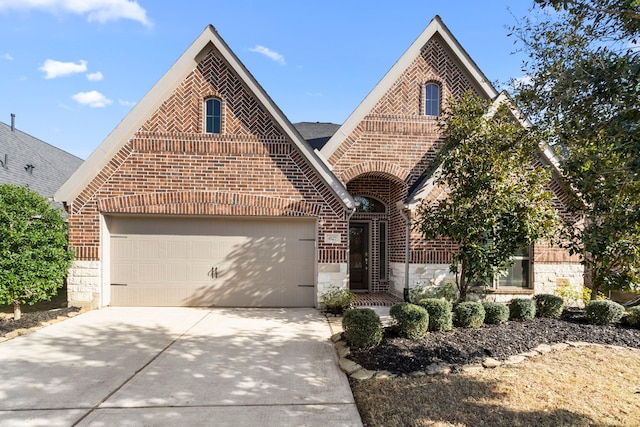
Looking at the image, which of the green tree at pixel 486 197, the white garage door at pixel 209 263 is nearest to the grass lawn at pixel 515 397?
the green tree at pixel 486 197

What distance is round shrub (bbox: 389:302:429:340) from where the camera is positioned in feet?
20.4

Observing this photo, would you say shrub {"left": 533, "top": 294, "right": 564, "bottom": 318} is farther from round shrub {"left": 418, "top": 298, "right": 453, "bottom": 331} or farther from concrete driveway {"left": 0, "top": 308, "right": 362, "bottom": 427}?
concrete driveway {"left": 0, "top": 308, "right": 362, "bottom": 427}

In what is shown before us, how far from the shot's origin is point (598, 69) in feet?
11.3

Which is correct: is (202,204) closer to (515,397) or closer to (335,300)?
(335,300)

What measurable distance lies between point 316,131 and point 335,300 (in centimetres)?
721

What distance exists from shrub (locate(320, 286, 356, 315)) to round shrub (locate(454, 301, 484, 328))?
9.11 feet

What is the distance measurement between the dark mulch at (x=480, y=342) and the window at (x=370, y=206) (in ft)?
18.3

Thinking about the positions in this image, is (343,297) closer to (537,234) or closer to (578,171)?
(537,234)

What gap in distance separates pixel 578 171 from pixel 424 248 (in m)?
6.46

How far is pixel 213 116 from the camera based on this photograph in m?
9.71

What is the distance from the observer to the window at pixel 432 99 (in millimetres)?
11117

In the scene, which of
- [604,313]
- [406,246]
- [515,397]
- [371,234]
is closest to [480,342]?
[515,397]

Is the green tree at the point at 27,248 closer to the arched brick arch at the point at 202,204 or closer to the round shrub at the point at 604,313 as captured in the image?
the arched brick arch at the point at 202,204

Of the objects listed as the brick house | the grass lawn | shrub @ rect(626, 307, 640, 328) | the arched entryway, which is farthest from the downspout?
shrub @ rect(626, 307, 640, 328)
